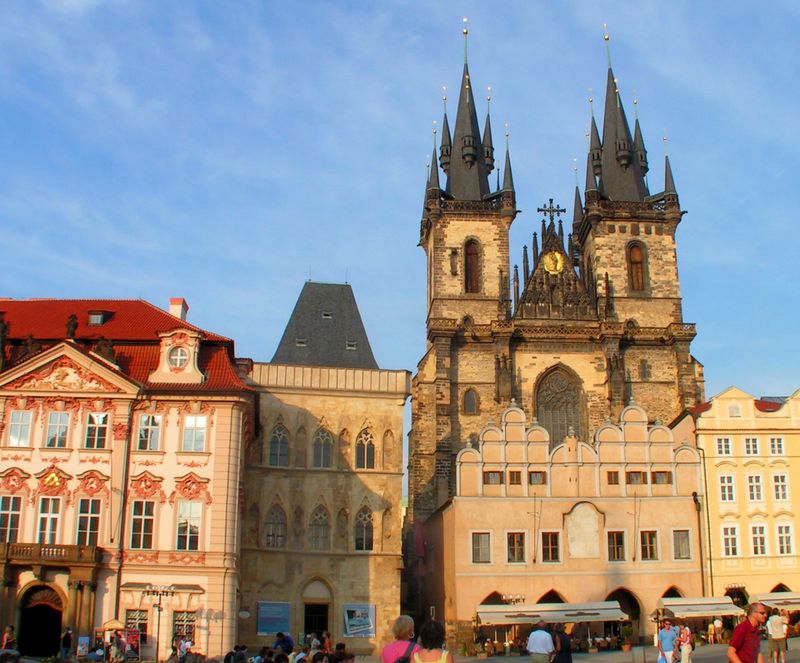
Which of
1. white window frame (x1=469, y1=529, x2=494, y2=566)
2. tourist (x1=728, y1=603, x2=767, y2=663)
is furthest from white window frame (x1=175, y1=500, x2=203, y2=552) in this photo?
tourist (x1=728, y1=603, x2=767, y2=663)

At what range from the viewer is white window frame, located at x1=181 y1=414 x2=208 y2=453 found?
34.4 m

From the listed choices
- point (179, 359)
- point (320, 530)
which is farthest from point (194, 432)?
point (320, 530)

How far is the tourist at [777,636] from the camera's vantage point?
19500mm

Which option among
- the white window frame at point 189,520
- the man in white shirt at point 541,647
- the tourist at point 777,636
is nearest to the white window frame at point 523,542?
the white window frame at point 189,520

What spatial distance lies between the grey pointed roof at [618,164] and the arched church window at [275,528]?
33.9 metres

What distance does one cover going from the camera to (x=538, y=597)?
134ft

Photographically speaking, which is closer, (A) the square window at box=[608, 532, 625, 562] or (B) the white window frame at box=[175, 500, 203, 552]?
(B) the white window frame at box=[175, 500, 203, 552]

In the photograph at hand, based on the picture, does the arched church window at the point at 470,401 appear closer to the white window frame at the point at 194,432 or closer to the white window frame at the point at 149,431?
the white window frame at the point at 194,432

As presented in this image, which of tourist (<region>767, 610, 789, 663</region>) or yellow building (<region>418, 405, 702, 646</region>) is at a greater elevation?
yellow building (<region>418, 405, 702, 646</region>)

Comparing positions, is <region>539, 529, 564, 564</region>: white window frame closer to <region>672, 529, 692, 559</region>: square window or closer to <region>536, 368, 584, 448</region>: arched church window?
<region>672, 529, 692, 559</region>: square window

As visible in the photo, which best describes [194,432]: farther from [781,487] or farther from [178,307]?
[781,487]

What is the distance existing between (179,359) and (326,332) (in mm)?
12886

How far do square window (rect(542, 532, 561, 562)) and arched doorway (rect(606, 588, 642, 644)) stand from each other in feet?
8.65

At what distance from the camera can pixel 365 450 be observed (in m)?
42.7
